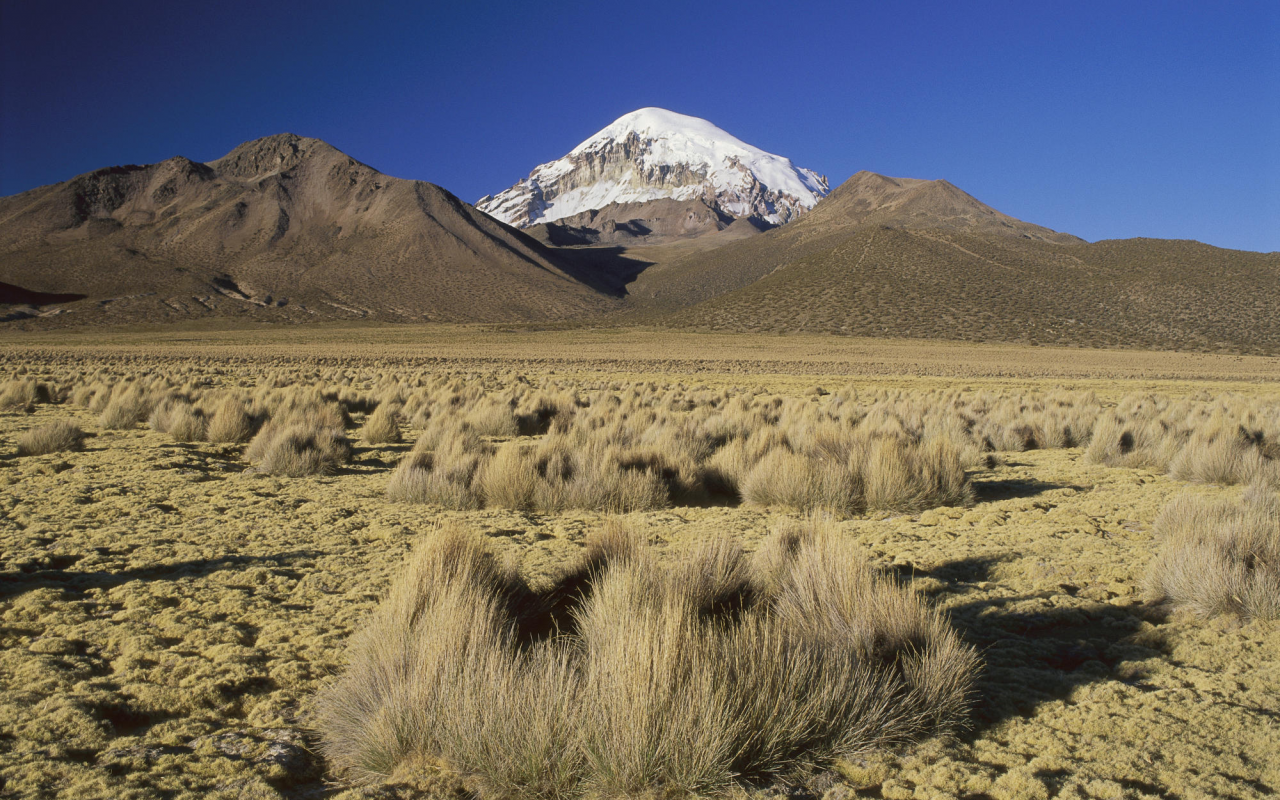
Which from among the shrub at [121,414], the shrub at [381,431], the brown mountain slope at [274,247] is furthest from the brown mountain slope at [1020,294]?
the shrub at [121,414]

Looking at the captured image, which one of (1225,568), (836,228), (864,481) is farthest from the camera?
(836,228)

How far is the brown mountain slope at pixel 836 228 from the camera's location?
120m

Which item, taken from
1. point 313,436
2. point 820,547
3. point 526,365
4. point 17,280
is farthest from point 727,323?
point 17,280

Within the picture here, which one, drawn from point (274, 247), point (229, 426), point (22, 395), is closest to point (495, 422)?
point (229, 426)

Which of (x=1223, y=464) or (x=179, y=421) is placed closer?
(x=1223, y=464)

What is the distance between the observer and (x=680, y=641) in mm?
2760

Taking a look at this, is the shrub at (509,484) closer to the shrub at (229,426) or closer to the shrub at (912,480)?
the shrub at (912,480)

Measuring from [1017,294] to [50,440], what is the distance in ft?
253

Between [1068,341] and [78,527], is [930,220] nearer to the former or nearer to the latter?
[1068,341]

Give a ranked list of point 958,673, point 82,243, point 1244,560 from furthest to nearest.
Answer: point 82,243 → point 1244,560 → point 958,673

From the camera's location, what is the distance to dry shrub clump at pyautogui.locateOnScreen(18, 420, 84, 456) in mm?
9672

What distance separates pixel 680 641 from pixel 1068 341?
67.0m

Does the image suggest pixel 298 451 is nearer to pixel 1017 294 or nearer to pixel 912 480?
pixel 912 480

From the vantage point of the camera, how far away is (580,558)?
460cm
